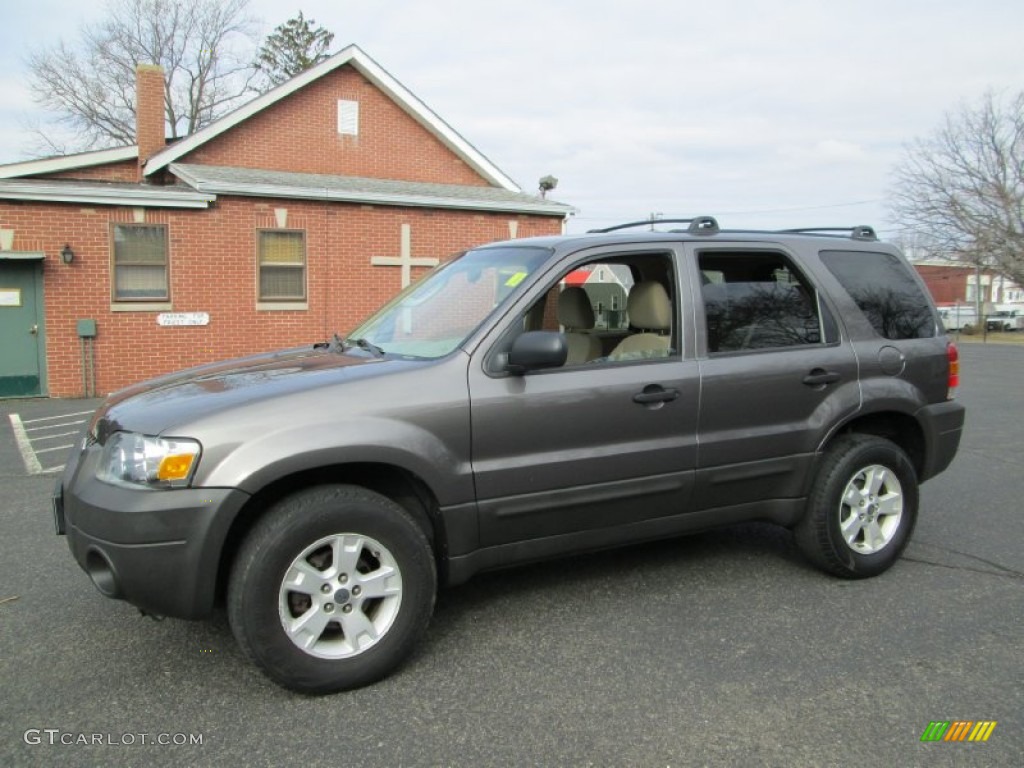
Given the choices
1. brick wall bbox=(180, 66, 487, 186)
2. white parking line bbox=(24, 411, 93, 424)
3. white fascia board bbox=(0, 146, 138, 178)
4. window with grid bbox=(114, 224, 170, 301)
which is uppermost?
brick wall bbox=(180, 66, 487, 186)

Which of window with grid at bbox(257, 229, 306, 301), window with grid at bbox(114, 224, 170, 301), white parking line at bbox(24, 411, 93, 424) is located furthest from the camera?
window with grid at bbox(257, 229, 306, 301)

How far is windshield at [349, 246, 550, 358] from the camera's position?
3.70 metres

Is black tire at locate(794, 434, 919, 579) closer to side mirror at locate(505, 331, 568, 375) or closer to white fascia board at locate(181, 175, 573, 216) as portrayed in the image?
side mirror at locate(505, 331, 568, 375)

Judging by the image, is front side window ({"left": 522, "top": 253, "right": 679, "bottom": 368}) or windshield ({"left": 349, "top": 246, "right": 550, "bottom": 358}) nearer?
windshield ({"left": 349, "top": 246, "right": 550, "bottom": 358})

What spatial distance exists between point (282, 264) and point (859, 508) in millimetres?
11801

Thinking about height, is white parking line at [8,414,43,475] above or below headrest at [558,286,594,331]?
below

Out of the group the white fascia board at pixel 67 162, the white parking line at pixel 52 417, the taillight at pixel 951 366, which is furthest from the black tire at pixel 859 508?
the white fascia board at pixel 67 162

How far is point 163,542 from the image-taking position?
289 cm

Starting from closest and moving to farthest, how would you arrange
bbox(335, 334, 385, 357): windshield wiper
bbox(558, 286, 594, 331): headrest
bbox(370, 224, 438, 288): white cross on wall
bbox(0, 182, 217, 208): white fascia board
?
bbox(335, 334, 385, 357): windshield wiper, bbox(558, 286, 594, 331): headrest, bbox(0, 182, 217, 208): white fascia board, bbox(370, 224, 438, 288): white cross on wall

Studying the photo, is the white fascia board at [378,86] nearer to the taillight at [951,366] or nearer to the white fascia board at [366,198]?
the white fascia board at [366,198]

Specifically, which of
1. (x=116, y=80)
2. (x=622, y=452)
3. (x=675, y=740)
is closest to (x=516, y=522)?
(x=622, y=452)

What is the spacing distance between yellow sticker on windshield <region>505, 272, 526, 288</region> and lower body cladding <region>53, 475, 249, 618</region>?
4.95 ft

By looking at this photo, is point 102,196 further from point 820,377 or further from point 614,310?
point 820,377

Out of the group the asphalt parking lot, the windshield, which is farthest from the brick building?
the windshield
